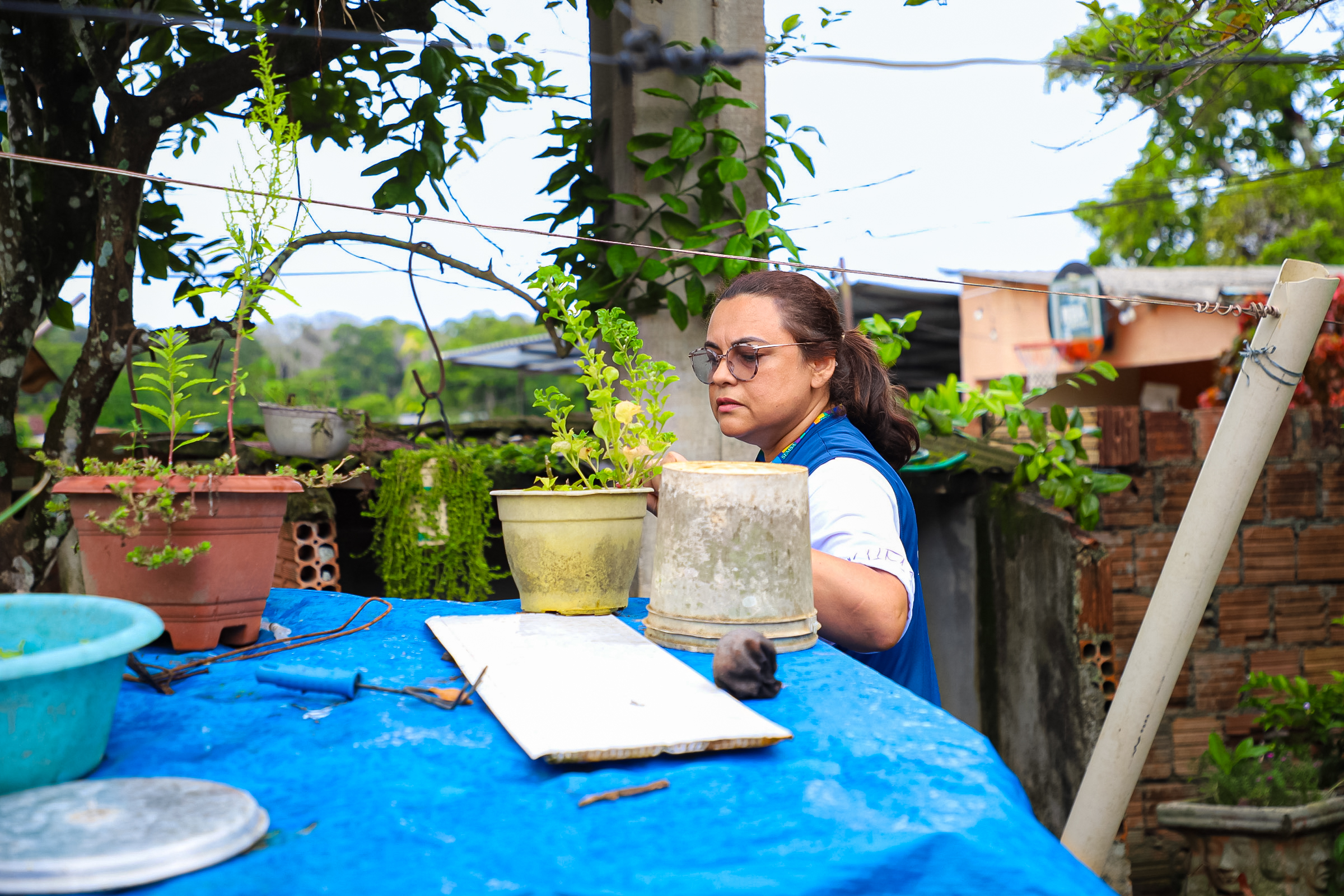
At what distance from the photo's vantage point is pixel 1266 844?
107 inches

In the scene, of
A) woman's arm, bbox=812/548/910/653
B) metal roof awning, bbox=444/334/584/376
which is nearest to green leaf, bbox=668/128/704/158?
woman's arm, bbox=812/548/910/653

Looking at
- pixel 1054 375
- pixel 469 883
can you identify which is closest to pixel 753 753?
pixel 469 883

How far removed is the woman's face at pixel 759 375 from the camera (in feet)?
6.30

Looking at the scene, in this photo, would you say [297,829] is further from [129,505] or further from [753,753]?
[129,505]

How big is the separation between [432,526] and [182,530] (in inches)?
65.1

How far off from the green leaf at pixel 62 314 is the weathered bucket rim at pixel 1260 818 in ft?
12.5

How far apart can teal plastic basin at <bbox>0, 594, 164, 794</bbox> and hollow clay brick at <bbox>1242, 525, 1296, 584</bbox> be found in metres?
3.65

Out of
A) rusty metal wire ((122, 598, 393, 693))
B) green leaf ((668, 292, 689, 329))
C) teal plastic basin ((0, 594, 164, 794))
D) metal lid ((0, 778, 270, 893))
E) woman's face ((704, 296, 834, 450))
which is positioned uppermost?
green leaf ((668, 292, 689, 329))

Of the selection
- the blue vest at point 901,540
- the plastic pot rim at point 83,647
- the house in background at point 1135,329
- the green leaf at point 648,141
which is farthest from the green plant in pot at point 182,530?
the house in background at point 1135,329

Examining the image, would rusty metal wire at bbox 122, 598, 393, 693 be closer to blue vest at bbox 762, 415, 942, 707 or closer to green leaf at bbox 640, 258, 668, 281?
blue vest at bbox 762, 415, 942, 707

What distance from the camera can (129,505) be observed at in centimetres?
118

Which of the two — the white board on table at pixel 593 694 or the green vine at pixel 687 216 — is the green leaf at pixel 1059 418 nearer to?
the green vine at pixel 687 216

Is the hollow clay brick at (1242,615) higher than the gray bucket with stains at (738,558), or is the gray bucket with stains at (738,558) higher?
the gray bucket with stains at (738,558)

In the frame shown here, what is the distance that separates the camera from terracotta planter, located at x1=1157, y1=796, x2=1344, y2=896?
105 inches
